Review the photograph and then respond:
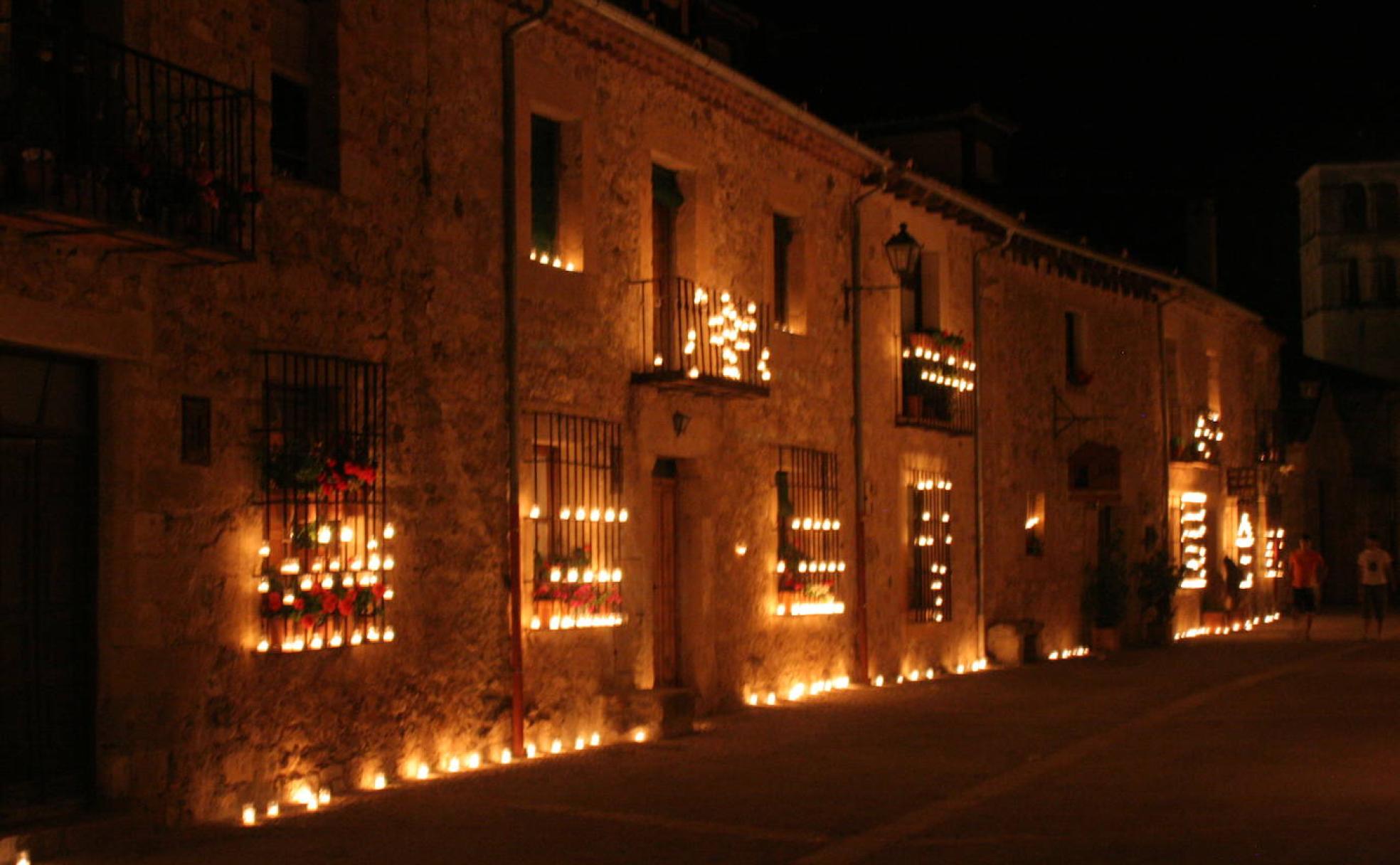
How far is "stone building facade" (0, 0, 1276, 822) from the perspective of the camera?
357 inches

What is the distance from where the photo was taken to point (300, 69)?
35.5ft

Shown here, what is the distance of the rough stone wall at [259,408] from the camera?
9094 mm


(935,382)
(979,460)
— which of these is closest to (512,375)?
(935,382)

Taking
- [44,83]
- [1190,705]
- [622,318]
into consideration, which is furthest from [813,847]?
[1190,705]

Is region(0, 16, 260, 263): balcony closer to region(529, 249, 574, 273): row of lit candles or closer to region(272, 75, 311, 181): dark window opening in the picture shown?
region(272, 75, 311, 181): dark window opening

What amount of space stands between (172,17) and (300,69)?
4.61 feet

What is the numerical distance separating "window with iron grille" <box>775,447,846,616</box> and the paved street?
4.16 ft

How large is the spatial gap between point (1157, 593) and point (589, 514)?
1428 cm

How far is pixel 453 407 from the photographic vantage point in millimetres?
11852

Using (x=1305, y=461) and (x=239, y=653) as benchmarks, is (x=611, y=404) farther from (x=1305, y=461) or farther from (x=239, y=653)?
(x=1305, y=461)

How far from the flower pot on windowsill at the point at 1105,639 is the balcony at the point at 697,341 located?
34.0 ft

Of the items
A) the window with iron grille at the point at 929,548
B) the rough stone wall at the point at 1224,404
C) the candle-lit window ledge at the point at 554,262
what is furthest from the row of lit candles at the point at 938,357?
the rough stone wall at the point at 1224,404

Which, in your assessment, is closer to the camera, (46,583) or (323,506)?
(46,583)

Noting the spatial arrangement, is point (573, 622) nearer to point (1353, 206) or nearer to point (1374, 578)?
point (1374, 578)
